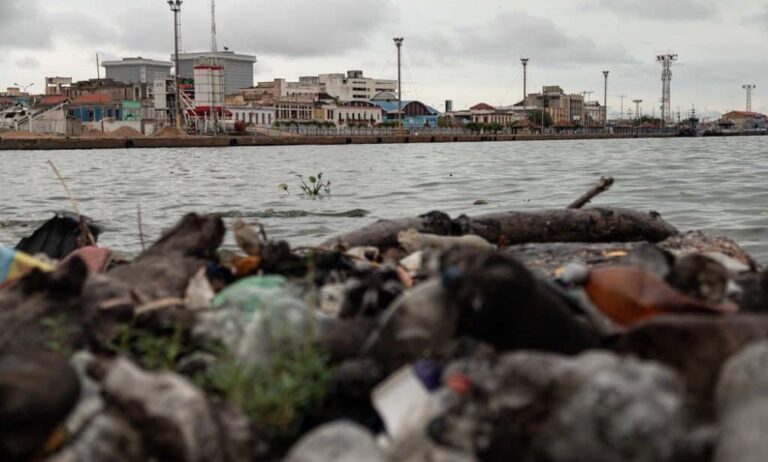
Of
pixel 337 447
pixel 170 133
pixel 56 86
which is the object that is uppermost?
pixel 56 86

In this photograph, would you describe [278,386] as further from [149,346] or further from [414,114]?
[414,114]

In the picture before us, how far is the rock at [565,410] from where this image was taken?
232cm

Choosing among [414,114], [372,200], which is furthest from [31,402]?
[414,114]

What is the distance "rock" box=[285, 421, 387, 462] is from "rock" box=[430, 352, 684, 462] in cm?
19

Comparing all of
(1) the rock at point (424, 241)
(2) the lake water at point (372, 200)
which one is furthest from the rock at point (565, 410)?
(2) the lake water at point (372, 200)

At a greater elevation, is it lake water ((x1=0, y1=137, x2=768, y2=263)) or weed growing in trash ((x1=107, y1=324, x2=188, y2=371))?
weed growing in trash ((x1=107, y1=324, x2=188, y2=371))

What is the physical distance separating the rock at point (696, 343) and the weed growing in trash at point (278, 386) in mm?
947

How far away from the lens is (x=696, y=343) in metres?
2.76

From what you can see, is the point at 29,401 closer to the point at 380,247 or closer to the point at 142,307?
the point at 142,307

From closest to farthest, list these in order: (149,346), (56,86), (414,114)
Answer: (149,346) < (414,114) < (56,86)

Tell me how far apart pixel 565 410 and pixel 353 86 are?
187594 mm

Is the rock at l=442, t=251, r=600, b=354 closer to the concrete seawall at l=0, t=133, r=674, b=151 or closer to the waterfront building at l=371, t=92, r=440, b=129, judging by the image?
the concrete seawall at l=0, t=133, r=674, b=151

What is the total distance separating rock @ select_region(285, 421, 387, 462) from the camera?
2.54 m

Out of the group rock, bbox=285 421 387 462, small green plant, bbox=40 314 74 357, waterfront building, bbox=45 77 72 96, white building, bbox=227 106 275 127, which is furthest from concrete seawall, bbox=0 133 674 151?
rock, bbox=285 421 387 462
